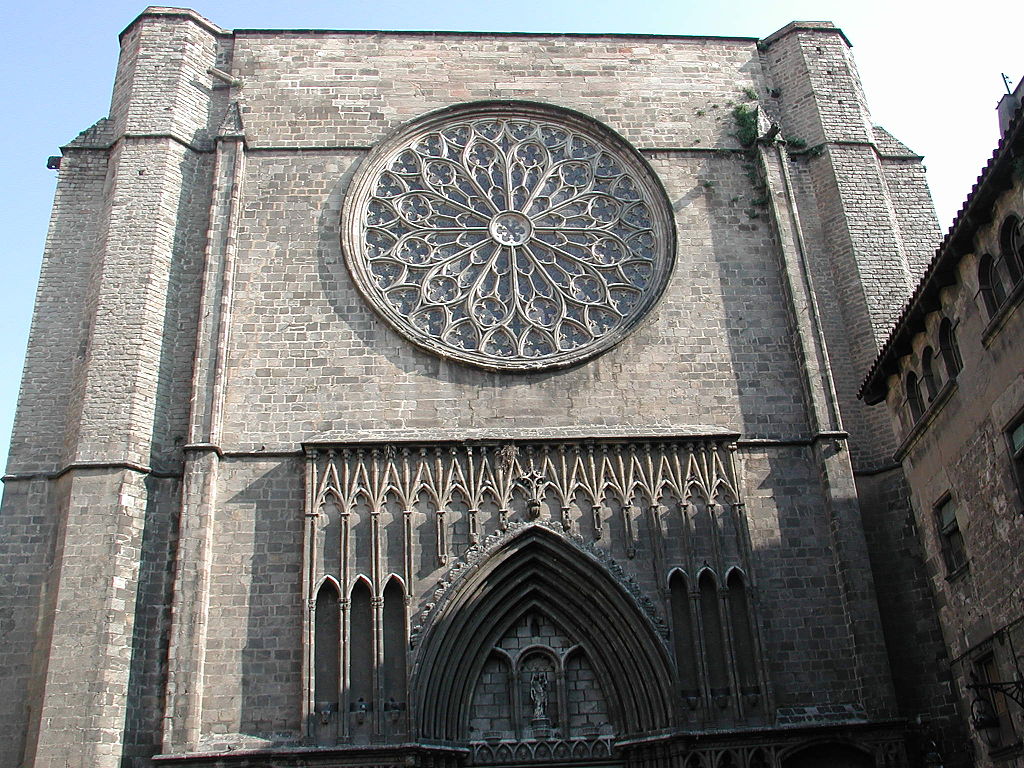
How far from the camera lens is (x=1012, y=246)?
977 cm

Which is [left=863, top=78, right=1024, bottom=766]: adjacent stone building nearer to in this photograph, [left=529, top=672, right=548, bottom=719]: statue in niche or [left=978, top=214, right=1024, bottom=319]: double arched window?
[left=978, top=214, right=1024, bottom=319]: double arched window

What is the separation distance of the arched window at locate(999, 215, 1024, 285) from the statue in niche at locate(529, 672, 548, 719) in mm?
6687

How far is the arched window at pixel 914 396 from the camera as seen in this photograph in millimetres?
12156

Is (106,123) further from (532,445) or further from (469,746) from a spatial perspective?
(469,746)

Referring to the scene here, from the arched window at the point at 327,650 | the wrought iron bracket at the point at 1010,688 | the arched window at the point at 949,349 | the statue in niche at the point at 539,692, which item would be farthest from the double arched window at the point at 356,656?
the arched window at the point at 949,349

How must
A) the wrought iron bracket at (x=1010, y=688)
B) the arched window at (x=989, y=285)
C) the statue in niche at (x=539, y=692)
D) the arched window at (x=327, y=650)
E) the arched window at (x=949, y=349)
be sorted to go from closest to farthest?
the wrought iron bracket at (x=1010, y=688)
the arched window at (x=989, y=285)
the arched window at (x=949, y=349)
the arched window at (x=327, y=650)
the statue in niche at (x=539, y=692)

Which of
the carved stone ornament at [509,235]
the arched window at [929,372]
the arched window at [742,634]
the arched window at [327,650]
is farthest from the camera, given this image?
the carved stone ornament at [509,235]

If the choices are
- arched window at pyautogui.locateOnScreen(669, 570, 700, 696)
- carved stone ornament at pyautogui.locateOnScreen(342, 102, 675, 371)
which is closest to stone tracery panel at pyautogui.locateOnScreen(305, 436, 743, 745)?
arched window at pyautogui.locateOnScreen(669, 570, 700, 696)

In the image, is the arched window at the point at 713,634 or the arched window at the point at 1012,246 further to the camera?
the arched window at the point at 713,634

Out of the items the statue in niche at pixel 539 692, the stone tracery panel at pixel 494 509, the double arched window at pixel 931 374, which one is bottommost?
the statue in niche at pixel 539 692

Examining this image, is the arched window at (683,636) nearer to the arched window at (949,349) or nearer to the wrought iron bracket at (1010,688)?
the wrought iron bracket at (1010,688)

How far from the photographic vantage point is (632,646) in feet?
40.6

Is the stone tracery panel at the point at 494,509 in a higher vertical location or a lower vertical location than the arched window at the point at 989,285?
lower

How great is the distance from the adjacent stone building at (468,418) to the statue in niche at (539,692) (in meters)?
0.06
